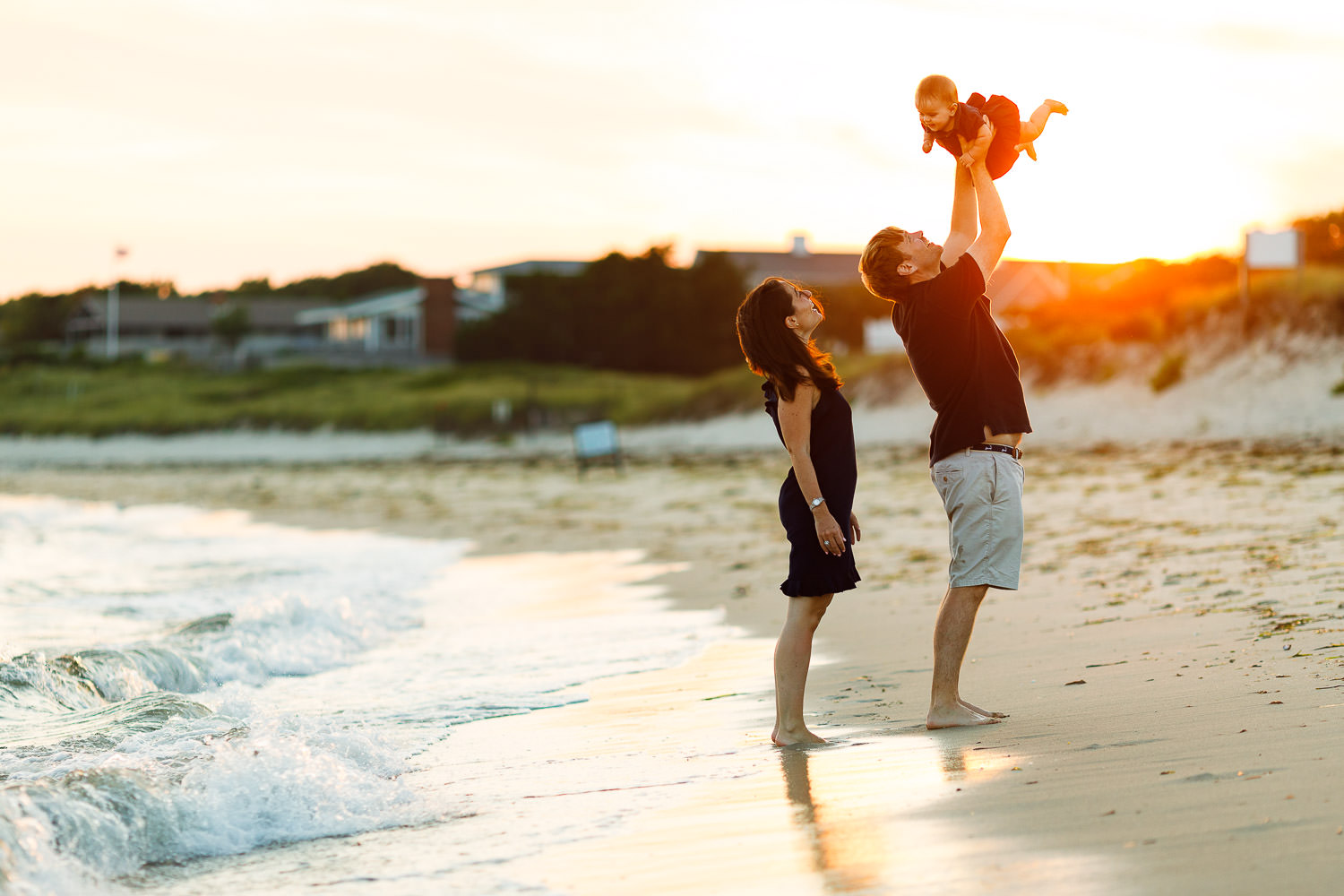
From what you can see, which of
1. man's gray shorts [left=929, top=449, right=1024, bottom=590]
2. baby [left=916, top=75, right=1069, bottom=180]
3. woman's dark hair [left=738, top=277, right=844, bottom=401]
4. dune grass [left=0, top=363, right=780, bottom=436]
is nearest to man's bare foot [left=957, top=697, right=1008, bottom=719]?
man's gray shorts [left=929, top=449, right=1024, bottom=590]

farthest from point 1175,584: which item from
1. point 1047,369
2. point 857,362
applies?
point 857,362

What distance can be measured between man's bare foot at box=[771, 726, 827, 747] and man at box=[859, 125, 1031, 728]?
401mm

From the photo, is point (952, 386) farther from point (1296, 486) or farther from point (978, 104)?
point (1296, 486)

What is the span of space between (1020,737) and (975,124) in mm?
1925

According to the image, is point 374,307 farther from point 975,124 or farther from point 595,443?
point 975,124

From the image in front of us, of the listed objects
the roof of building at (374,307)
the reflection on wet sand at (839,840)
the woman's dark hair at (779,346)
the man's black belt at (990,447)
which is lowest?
the reflection on wet sand at (839,840)

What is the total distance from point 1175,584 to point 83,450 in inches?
1680

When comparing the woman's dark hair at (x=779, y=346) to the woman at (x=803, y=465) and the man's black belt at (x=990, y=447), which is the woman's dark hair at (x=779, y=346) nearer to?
the woman at (x=803, y=465)

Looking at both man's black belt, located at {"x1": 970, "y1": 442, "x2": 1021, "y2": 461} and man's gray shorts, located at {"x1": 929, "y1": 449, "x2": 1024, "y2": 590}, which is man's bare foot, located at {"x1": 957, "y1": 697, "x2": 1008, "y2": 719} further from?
man's black belt, located at {"x1": 970, "y1": 442, "x2": 1021, "y2": 461}

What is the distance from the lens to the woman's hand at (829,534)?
384 cm

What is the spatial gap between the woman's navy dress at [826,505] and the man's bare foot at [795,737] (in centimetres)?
44

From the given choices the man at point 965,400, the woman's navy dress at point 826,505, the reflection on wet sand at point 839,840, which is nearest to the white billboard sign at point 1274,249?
the man at point 965,400

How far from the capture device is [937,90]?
398 cm

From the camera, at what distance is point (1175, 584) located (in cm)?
626
